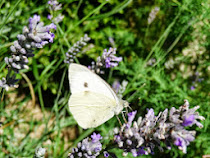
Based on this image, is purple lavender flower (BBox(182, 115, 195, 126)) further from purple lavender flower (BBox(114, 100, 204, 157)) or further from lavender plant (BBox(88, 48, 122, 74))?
lavender plant (BBox(88, 48, 122, 74))

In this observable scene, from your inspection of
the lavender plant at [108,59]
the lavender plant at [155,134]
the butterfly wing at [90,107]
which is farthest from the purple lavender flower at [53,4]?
the lavender plant at [155,134]

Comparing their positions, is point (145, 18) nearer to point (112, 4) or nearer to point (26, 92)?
point (112, 4)

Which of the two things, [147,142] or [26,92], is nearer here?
[147,142]

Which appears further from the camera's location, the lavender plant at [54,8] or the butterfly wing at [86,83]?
the lavender plant at [54,8]

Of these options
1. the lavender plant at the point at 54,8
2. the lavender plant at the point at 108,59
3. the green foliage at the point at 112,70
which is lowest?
the green foliage at the point at 112,70

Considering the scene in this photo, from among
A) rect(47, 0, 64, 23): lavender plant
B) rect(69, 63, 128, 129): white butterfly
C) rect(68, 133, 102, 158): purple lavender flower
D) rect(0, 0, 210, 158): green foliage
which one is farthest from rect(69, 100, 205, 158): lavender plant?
rect(47, 0, 64, 23): lavender plant

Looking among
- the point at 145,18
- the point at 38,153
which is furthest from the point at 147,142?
the point at 145,18

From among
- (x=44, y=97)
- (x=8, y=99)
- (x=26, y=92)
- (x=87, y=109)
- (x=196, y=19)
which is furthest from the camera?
(x=44, y=97)

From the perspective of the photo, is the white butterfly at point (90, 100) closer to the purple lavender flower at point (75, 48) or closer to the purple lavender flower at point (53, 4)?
the purple lavender flower at point (75, 48)
